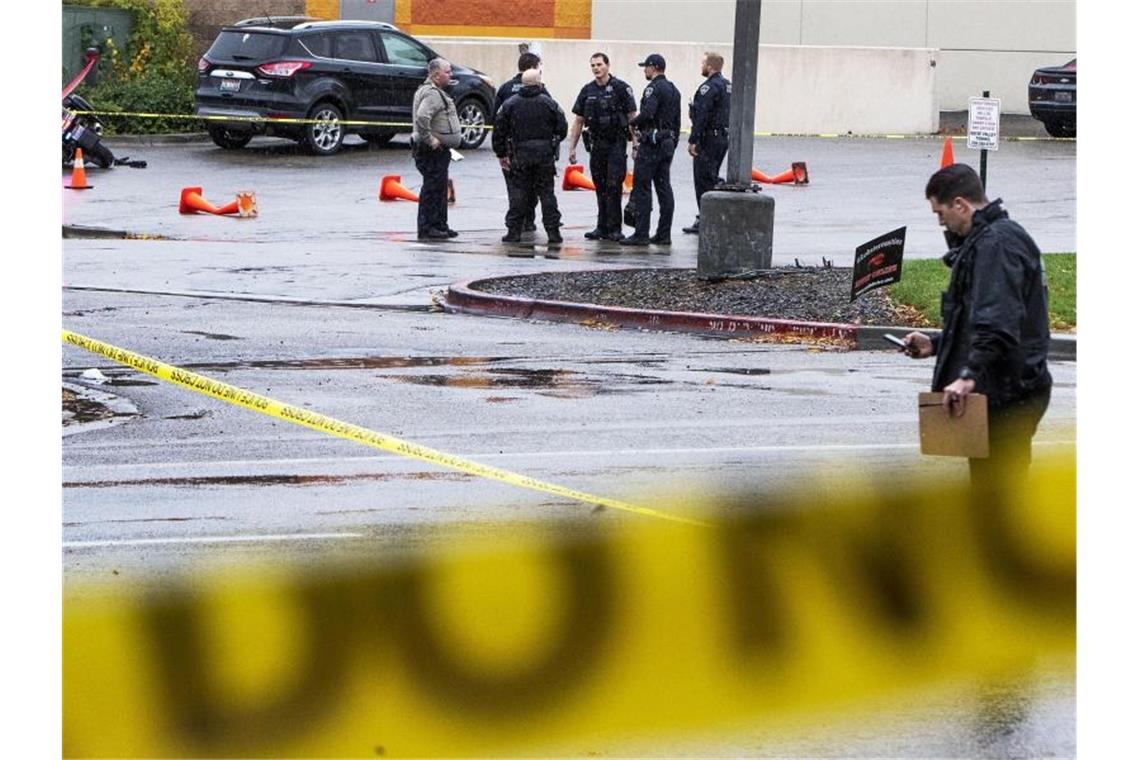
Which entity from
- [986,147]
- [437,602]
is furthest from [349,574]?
[986,147]

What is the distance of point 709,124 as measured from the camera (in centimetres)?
2059

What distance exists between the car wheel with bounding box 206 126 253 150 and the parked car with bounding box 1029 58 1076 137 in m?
13.3

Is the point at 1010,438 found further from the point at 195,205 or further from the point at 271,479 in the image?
the point at 195,205

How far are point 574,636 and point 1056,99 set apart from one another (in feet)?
94.8

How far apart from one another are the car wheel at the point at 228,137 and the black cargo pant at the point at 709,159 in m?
11.7

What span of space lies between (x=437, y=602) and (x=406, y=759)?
5.32ft

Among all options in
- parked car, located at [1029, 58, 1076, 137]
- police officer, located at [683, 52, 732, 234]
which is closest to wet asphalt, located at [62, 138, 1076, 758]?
police officer, located at [683, 52, 732, 234]

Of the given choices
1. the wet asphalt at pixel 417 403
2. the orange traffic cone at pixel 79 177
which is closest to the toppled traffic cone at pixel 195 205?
the wet asphalt at pixel 417 403

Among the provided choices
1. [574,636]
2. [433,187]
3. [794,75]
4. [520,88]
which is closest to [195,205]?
[433,187]

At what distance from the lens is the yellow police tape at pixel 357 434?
9.65 meters

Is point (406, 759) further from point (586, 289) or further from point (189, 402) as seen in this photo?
point (586, 289)

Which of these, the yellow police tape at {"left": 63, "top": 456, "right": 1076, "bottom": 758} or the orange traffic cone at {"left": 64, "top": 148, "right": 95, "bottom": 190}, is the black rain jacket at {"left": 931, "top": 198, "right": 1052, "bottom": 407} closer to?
the yellow police tape at {"left": 63, "top": 456, "right": 1076, "bottom": 758}

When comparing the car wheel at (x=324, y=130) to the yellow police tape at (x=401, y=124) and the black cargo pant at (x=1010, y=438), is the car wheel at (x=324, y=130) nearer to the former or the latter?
the yellow police tape at (x=401, y=124)

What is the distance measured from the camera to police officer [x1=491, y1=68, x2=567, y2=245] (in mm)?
20750
